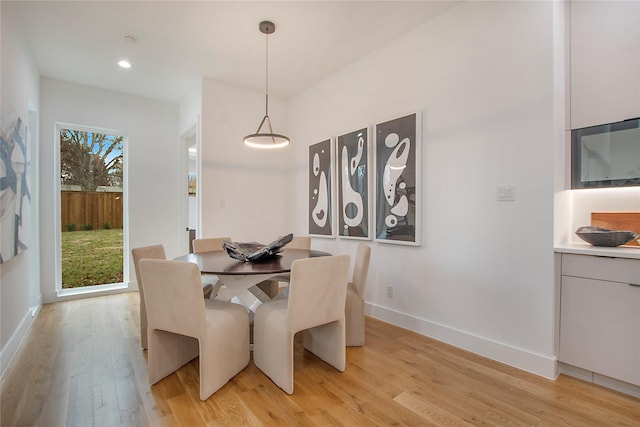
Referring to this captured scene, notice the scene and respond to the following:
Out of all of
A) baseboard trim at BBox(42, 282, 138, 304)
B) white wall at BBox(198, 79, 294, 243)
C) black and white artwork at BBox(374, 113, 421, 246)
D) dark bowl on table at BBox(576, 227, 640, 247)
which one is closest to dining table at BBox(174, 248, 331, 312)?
black and white artwork at BBox(374, 113, 421, 246)

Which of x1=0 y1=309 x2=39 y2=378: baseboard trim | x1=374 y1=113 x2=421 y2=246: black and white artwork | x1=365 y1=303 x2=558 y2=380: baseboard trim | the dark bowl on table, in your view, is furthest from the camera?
x1=374 y1=113 x2=421 y2=246: black and white artwork

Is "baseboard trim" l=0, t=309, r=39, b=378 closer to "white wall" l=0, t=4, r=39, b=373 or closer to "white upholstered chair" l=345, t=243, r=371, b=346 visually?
"white wall" l=0, t=4, r=39, b=373

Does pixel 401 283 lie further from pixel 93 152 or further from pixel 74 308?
pixel 93 152

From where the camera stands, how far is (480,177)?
235 cm

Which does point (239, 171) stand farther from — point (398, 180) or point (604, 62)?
point (604, 62)

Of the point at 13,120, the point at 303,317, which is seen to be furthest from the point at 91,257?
the point at 303,317

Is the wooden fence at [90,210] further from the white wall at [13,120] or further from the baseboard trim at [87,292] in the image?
the white wall at [13,120]

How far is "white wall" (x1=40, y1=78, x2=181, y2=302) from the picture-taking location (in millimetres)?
3711

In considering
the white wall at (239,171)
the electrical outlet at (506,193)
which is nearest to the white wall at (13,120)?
the white wall at (239,171)

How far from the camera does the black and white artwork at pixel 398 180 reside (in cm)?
272

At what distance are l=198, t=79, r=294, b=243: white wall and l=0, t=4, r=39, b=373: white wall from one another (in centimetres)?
160

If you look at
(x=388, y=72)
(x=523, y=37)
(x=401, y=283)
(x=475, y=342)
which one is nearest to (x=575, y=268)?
(x=475, y=342)

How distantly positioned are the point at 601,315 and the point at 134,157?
16.9 ft

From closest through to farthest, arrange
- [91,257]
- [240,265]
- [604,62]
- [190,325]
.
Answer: [190,325] → [604,62] → [240,265] → [91,257]
